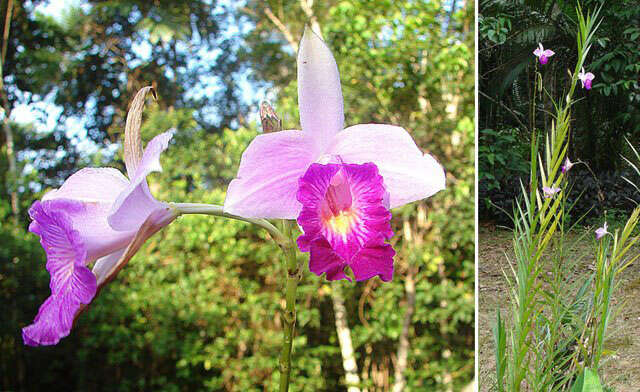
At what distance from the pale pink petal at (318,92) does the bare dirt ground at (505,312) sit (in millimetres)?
1149

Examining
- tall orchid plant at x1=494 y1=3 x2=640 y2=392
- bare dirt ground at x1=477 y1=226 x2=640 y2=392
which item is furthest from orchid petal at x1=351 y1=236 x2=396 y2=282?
bare dirt ground at x1=477 y1=226 x2=640 y2=392

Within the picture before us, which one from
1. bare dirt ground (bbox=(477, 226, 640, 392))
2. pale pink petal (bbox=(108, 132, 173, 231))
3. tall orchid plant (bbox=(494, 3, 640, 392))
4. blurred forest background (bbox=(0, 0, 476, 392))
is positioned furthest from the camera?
blurred forest background (bbox=(0, 0, 476, 392))

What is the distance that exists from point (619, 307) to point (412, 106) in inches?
53.7

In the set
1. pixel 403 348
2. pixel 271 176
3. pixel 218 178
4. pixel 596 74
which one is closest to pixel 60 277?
pixel 271 176

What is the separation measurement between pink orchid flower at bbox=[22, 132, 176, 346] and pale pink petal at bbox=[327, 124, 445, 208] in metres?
0.13

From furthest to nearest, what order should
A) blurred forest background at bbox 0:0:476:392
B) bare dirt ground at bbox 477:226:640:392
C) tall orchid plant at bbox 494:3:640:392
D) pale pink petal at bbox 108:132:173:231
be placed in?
blurred forest background at bbox 0:0:476:392
bare dirt ground at bbox 477:226:640:392
tall orchid plant at bbox 494:3:640:392
pale pink petal at bbox 108:132:173:231

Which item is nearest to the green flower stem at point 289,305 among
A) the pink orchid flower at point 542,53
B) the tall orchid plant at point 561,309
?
the tall orchid plant at point 561,309

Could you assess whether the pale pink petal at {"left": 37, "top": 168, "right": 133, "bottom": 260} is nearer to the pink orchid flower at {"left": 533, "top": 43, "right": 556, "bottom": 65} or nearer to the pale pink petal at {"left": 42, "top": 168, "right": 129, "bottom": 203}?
the pale pink petal at {"left": 42, "top": 168, "right": 129, "bottom": 203}

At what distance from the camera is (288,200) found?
446 millimetres

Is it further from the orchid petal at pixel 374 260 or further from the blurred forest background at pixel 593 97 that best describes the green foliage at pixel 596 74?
the orchid petal at pixel 374 260

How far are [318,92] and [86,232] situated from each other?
195 mm

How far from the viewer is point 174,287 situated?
240 cm

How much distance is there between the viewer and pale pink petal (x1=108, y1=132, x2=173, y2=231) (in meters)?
0.36

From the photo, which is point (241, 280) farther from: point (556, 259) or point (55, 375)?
point (556, 259)
